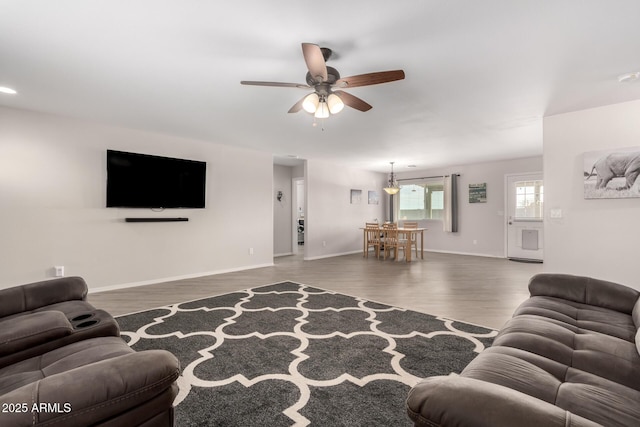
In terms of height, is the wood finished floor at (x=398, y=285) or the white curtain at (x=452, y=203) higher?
the white curtain at (x=452, y=203)

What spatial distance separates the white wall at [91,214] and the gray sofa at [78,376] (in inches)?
100.0

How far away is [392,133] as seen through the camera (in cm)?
480

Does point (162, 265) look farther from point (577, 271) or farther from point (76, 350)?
point (577, 271)

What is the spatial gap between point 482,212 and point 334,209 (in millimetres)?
3806

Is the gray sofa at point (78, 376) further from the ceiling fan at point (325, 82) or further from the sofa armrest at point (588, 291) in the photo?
the sofa armrest at point (588, 291)

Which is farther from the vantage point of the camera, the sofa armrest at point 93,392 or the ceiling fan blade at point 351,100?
the ceiling fan blade at point 351,100

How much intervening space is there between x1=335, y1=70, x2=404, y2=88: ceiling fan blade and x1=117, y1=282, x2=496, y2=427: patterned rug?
2086 millimetres

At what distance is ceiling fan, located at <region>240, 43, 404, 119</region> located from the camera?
81.4 inches

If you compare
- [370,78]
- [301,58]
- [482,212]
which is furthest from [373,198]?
[370,78]

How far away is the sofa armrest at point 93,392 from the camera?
0.85 metres

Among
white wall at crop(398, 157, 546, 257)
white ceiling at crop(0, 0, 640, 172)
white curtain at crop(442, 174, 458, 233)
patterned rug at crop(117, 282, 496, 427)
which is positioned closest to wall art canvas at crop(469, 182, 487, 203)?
white wall at crop(398, 157, 546, 257)

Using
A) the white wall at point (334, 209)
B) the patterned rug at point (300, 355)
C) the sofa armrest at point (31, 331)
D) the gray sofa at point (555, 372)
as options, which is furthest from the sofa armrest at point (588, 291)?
the white wall at point (334, 209)

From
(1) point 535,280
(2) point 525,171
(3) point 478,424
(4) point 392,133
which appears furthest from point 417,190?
(3) point 478,424

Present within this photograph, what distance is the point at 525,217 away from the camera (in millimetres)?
7184
